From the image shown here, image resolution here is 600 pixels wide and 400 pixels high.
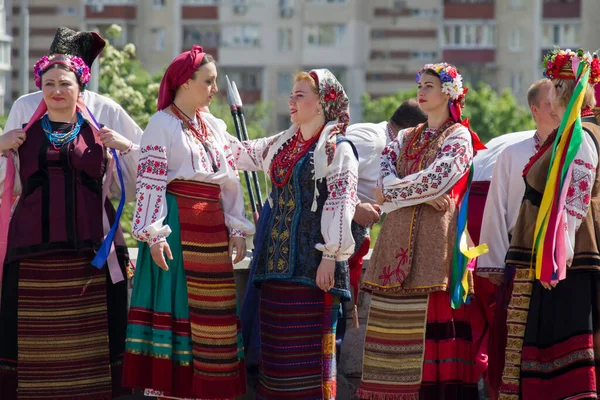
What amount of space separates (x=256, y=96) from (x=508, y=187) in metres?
62.5

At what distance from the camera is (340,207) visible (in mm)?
6426

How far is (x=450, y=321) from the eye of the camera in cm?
668

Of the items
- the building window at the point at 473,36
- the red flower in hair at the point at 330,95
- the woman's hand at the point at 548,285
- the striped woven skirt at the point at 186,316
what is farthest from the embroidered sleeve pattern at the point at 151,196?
the building window at the point at 473,36

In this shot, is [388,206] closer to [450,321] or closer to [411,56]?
[450,321]

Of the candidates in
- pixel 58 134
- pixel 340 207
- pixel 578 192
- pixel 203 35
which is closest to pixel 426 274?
pixel 340 207

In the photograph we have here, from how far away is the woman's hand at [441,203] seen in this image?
6.62 meters

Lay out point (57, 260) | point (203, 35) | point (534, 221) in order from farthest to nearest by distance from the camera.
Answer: point (203, 35), point (57, 260), point (534, 221)

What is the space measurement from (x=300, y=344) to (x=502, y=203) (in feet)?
4.40

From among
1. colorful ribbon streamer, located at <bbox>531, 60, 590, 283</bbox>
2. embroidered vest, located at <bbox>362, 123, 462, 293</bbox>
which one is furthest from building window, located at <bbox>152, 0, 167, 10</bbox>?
colorful ribbon streamer, located at <bbox>531, 60, 590, 283</bbox>

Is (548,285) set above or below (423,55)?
below

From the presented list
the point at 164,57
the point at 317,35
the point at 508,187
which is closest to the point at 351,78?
the point at 317,35

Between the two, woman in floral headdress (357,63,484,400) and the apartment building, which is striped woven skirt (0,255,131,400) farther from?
the apartment building

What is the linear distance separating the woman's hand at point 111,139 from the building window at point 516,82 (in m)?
64.4

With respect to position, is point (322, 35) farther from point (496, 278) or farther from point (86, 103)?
point (496, 278)
